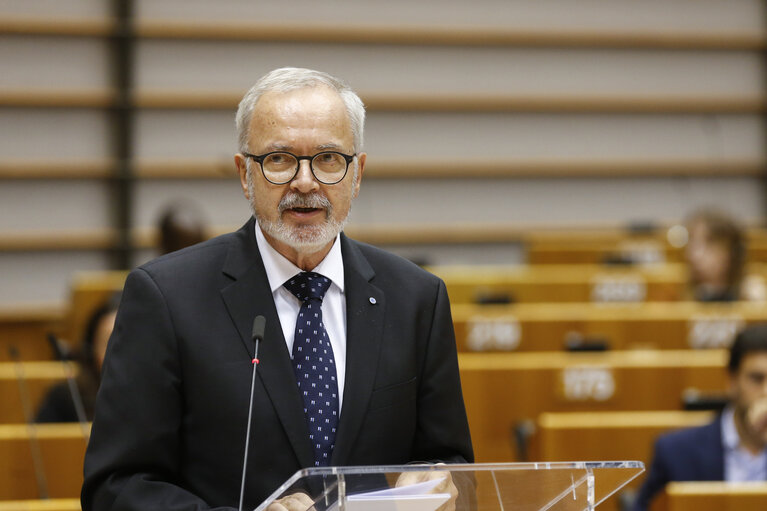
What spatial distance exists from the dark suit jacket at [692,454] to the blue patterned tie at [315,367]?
Answer: 1.93m

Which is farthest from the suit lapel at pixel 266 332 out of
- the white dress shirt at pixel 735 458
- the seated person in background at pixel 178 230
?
the seated person in background at pixel 178 230

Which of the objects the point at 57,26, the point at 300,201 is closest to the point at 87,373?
the point at 300,201

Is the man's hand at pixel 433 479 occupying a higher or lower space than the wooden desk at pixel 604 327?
higher

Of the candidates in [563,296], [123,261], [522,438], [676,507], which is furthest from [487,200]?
[676,507]

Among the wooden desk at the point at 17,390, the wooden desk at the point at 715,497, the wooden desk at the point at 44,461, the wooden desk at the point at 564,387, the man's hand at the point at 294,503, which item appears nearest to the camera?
the man's hand at the point at 294,503

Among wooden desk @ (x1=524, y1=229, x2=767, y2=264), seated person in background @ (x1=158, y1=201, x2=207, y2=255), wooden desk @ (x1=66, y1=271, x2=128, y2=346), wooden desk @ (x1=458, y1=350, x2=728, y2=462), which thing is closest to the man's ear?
wooden desk @ (x1=458, y1=350, x2=728, y2=462)

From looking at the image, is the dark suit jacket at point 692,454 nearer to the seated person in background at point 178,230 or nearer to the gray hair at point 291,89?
the gray hair at point 291,89

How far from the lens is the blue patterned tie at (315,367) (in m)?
1.59

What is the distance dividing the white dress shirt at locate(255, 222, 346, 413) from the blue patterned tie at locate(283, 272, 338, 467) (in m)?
0.01

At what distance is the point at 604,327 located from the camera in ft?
16.8

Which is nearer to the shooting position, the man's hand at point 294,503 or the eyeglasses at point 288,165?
the man's hand at point 294,503

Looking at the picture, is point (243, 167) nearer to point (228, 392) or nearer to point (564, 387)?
point (228, 392)

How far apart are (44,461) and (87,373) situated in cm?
36

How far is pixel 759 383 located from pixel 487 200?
521 cm
